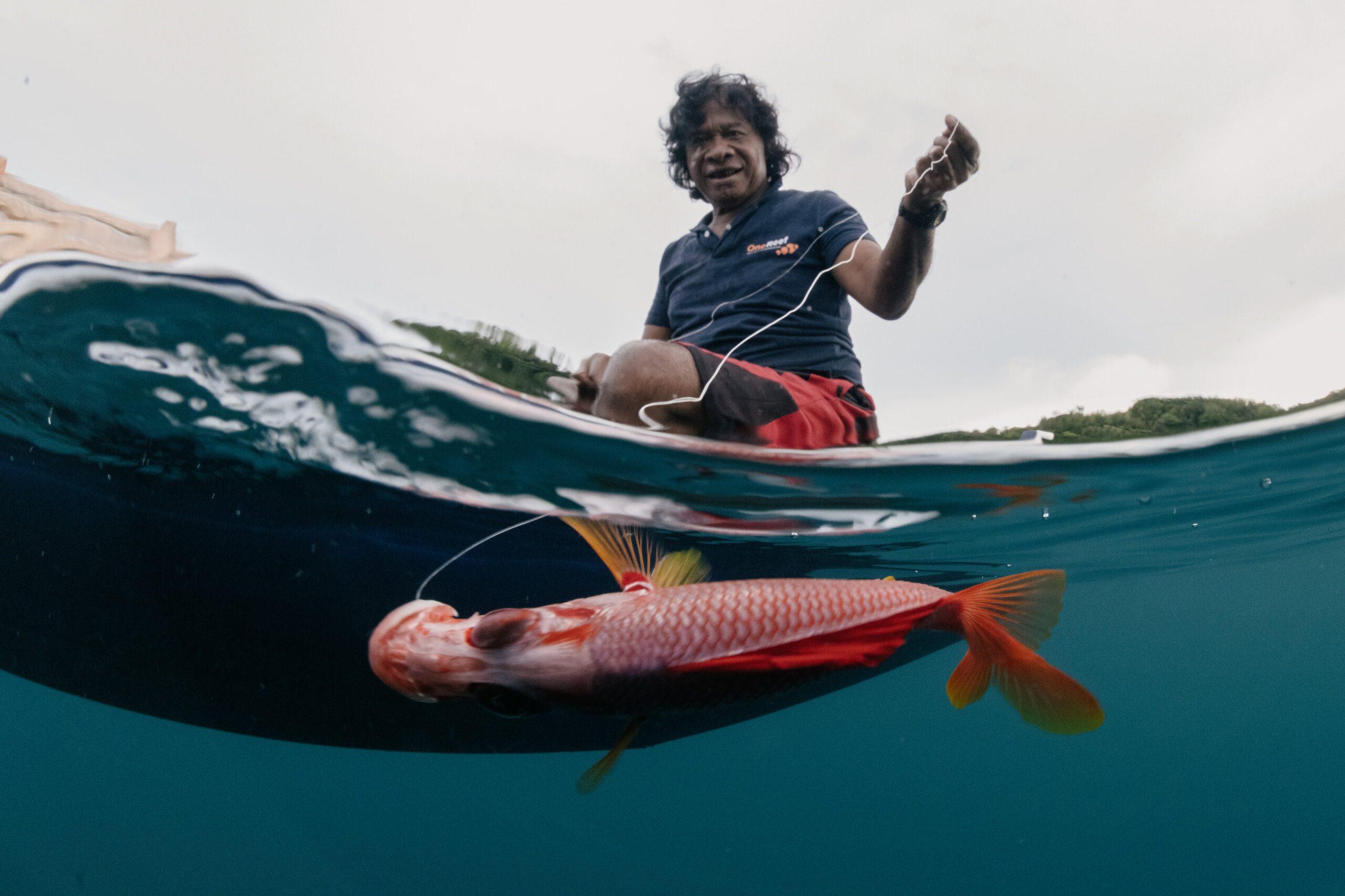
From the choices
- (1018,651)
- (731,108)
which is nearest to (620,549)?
(1018,651)

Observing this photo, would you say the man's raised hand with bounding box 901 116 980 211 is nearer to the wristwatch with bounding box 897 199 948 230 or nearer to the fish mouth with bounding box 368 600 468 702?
the wristwatch with bounding box 897 199 948 230

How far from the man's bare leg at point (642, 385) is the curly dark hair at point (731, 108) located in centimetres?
183

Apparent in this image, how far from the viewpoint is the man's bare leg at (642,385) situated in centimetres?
304

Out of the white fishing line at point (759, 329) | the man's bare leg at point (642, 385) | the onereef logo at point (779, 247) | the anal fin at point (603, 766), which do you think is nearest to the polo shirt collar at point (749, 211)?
the onereef logo at point (779, 247)

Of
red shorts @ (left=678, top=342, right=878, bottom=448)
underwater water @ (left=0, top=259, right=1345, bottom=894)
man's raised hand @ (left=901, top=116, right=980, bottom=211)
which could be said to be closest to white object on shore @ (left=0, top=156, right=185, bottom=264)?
underwater water @ (left=0, top=259, right=1345, bottom=894)

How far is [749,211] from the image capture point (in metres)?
4.02

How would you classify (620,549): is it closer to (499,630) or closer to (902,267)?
(499,630)

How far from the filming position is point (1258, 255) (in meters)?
4.39

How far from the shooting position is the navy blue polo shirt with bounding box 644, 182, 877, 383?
3557 mm

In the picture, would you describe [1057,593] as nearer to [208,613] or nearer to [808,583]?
[808,583]

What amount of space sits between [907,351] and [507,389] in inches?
96.9

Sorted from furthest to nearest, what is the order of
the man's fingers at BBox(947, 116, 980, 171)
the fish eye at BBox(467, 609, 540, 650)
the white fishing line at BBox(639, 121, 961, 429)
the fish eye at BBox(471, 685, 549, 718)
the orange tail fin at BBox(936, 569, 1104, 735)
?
the white fishing line at BBox(639, 121, 961, 429) < the man's fingers at BBox(947, 116, 980, 171) < the orange tail fin at BBox(936, 569, 1104, 735) < the fish eye at BBox(471, 685, 549, 718) < the fish eye at BBox(467, 609, 540, 650)

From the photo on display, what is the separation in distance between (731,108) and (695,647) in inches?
150

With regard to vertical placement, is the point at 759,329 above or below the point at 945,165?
below
